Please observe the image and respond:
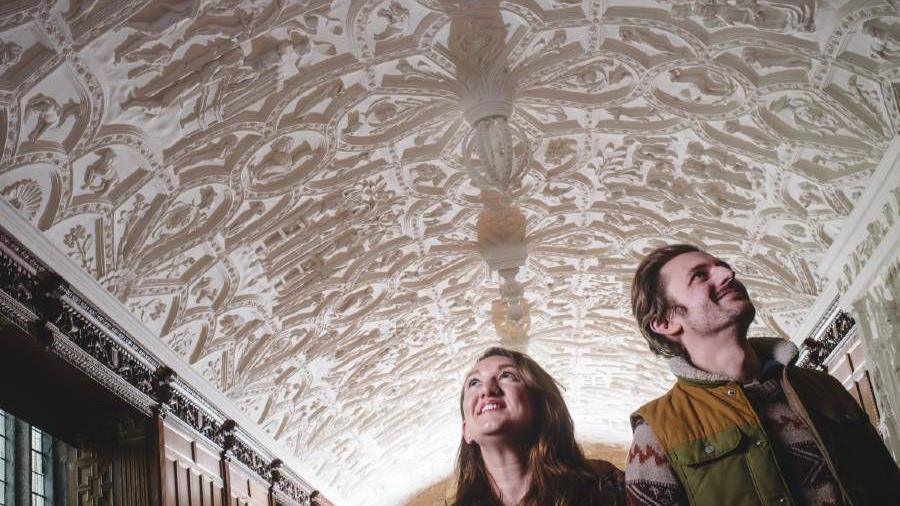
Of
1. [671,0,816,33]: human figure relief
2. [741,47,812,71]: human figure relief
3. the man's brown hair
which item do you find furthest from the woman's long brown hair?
[741,47,812,71]: human figure relief

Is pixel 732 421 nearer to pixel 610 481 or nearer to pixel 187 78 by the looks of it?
pixel 610 481

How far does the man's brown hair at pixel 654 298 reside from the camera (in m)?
2.91

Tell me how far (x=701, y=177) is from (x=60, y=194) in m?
6.17

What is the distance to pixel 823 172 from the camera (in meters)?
9.45

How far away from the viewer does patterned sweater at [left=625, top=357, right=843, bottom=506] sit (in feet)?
8.41

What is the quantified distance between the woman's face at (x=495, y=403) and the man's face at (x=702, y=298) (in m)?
0.54

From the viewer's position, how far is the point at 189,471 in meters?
10.6

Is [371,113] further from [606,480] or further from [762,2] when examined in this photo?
[606,480]

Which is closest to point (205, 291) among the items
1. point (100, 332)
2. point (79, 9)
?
point (100, 332)

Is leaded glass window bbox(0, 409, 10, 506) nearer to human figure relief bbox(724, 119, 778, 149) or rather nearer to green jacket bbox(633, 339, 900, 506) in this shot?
human figure relief bbox(724, 119, 778, 149)

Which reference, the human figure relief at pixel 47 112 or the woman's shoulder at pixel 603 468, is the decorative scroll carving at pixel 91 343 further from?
the woman's shoulder at pixel 603 468

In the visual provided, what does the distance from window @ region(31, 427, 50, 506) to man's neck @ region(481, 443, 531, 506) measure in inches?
272

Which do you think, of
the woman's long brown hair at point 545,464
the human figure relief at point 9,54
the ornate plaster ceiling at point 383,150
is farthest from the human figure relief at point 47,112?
the woman's long brown hair at point 545,464

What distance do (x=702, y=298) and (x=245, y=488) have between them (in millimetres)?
10972
